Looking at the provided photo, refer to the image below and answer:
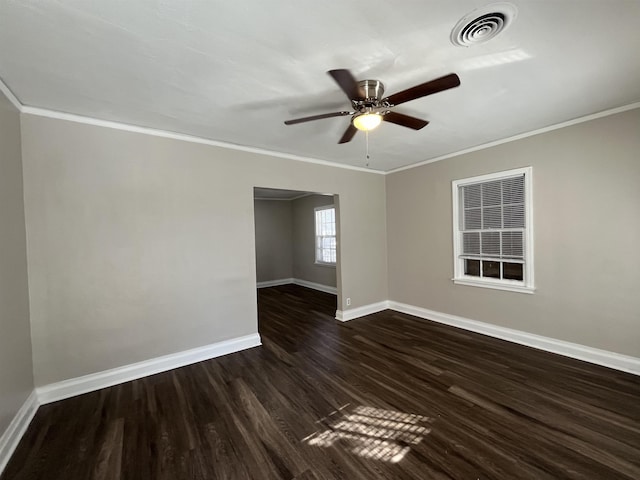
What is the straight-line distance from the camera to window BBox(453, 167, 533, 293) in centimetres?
324

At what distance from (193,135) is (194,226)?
3.40 ft

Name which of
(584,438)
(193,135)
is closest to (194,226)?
(193,135)

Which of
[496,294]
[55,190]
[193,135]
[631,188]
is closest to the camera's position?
[55,190]

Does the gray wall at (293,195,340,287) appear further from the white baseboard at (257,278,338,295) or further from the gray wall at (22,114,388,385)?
the gray wall at (22,114,388,385)

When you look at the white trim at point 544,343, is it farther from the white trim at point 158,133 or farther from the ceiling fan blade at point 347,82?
the ceiling fan blade at point 347,82

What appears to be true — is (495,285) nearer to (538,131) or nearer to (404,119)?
(538,131)

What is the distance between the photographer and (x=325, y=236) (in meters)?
6.57

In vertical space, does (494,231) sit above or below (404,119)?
below

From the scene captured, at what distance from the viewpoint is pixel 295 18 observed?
4.56ft

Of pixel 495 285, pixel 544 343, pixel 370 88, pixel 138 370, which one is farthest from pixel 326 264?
pixel 370 88

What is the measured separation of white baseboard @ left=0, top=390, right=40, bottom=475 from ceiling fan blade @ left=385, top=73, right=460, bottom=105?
3.45 meters

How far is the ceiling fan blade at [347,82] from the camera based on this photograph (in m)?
1.52

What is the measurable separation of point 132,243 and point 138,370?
131 cm

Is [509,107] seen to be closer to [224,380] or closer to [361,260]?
[361,260]
